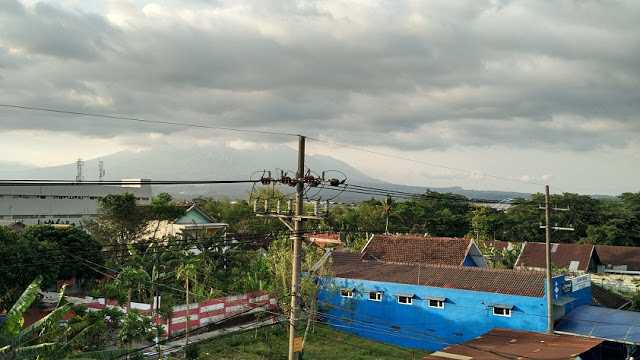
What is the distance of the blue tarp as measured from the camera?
2664 centimetres

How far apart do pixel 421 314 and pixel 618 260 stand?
110ft

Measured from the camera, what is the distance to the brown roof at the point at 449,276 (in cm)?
3008

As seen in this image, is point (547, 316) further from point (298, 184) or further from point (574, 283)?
point (298, 184)

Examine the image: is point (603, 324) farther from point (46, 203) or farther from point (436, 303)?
point (46, 203)

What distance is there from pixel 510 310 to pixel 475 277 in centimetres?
311

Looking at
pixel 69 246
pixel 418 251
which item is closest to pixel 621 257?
pixel 418 251

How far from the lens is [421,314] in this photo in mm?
31812

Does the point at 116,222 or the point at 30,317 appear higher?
the point at 116,222

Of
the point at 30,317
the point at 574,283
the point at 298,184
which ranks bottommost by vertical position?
the point at 30,317

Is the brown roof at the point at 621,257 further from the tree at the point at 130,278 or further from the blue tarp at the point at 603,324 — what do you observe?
the tree at the point at 130,278

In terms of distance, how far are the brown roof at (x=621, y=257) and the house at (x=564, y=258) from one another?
5.28 ft

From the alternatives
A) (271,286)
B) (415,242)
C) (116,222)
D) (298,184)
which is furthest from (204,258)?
(298,184)

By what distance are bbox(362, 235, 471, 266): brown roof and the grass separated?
8807 millimetres

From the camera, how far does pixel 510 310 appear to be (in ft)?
96.3
